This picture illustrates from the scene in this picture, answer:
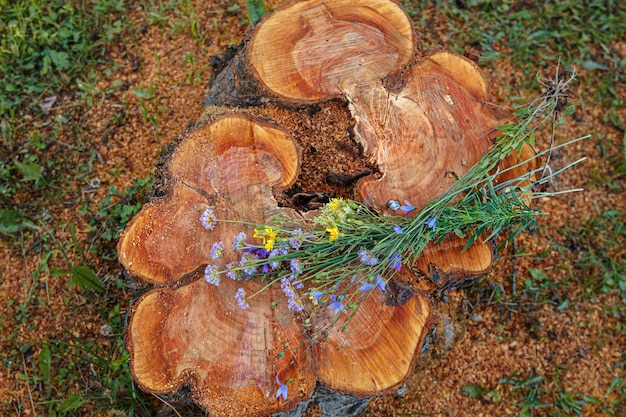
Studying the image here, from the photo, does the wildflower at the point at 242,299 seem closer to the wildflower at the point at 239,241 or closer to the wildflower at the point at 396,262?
the wildflower at the point at 239,241

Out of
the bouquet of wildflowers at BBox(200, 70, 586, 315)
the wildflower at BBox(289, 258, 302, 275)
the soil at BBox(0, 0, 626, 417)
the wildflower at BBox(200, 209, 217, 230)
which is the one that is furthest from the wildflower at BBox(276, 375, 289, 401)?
the soil at BBox(0, 0, 626, 417)

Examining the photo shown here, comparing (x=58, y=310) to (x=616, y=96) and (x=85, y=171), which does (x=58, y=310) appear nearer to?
(x=85, y=171)

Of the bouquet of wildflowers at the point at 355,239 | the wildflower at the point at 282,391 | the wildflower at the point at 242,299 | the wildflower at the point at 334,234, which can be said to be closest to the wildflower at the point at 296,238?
the bouquet of wildflowers at the point at 355,239

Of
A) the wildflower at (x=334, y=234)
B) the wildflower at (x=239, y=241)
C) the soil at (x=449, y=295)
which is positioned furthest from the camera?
the soil at (x=449, y=295)

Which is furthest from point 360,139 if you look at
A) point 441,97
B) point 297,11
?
point 297,11

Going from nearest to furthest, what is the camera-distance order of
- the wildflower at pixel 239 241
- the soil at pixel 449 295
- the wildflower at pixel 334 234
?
the wildflower at pixel 334 234, the wildflower at pixel 239 241, the soil at pixel 449 295

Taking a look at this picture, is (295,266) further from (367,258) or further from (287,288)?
(367,258)
